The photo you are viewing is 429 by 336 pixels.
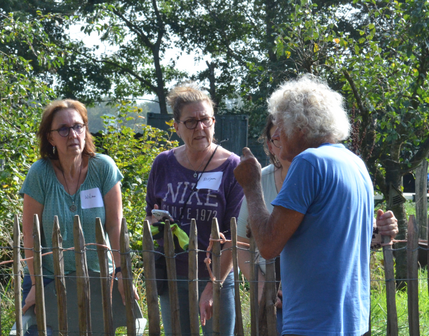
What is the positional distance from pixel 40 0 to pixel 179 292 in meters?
16.5

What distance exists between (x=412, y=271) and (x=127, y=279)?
4.61 ft

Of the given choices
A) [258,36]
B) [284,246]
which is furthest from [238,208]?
[258,36]

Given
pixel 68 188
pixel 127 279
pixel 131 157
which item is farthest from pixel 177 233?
pixel 131 157

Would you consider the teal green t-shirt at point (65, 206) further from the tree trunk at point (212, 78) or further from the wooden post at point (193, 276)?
the tree trunk at point (212, 78)

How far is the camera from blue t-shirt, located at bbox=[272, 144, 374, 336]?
1.64 m

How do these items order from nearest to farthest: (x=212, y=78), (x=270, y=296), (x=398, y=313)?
(x=270, y=296) → (x=398, y=313) → (x=212, y=78)

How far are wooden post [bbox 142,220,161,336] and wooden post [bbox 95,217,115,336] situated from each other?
0.19 metres

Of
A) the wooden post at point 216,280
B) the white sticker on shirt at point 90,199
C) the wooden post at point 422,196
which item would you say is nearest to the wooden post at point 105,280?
the white sticker on shirt at point 90,199

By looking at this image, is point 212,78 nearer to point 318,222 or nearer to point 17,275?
point 17,275

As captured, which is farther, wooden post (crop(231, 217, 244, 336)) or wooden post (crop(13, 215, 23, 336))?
wooden post (crop(13, 215, 23, 336))

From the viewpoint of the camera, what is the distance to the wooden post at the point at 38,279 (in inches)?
97.1

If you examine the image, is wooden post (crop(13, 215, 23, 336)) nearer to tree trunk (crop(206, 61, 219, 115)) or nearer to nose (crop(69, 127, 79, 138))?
nose (crop(69, 127, 79, 138))

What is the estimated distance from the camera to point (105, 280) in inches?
96.2

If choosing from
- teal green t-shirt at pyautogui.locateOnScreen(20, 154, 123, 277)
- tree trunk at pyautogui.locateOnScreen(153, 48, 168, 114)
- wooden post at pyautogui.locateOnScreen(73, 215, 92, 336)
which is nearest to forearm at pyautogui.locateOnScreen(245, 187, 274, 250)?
wooden post at pyautogui.locateOnScreen(73, 215, 92, 336)
